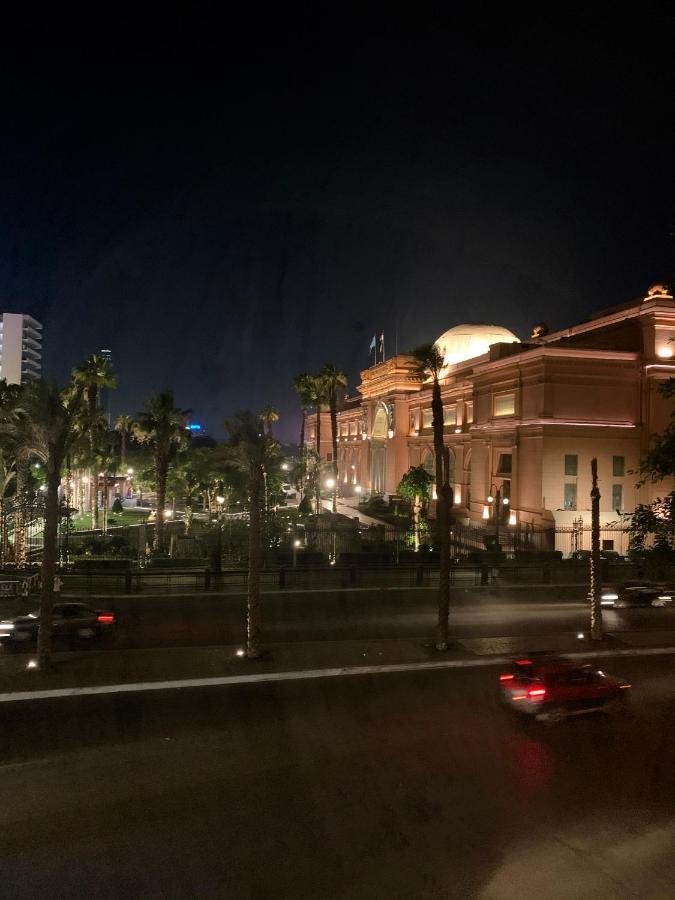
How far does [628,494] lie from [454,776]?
35294mm

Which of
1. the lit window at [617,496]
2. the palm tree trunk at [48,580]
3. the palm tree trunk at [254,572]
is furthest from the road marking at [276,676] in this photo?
the lit window at [617,496]

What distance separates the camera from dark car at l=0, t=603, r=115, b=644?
1794 cm

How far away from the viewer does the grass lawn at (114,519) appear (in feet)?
168

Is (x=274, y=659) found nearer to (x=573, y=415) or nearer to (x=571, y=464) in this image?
(x=571, y=464)

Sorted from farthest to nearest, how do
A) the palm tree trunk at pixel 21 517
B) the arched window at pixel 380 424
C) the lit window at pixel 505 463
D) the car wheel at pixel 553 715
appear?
the arched window at pixel 380 424 → the lit window at pixel 505 463 → the palm tree trunk at pixel 21 517 → the car wheel at pixel 553 715

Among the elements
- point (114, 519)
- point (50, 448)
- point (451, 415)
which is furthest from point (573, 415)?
point (114, 519)

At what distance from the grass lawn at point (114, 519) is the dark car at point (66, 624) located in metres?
31.1

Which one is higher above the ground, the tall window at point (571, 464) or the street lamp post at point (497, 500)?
the tall window at point (571, 464)

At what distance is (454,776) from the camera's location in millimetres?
10211

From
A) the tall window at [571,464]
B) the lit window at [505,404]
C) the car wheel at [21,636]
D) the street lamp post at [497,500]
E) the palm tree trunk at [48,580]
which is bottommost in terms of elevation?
the car wheel at [21,636]

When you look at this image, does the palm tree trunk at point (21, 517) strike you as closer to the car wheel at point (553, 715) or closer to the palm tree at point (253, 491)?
the palm tree at point (253, 491)

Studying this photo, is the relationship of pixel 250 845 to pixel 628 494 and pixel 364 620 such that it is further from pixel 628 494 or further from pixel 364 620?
pixel 628 494

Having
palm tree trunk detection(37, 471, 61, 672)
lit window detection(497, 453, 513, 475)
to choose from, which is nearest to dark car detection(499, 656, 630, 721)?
palm tree trunk detection(37, 471, 61, 672)

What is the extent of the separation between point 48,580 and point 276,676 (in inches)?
236
